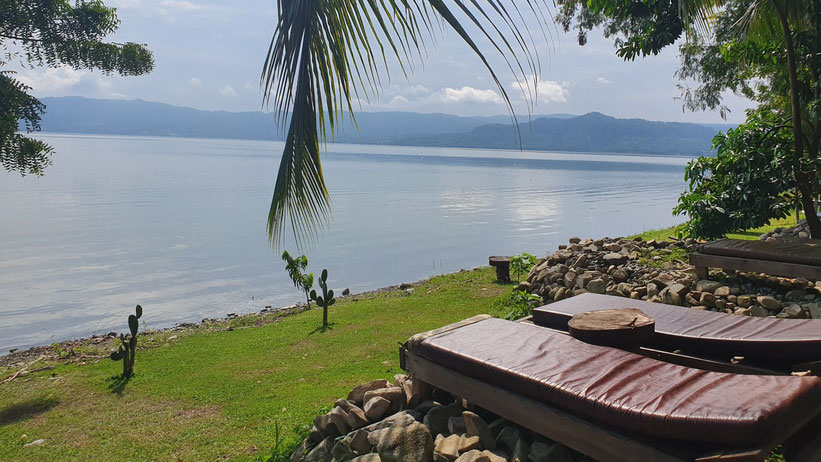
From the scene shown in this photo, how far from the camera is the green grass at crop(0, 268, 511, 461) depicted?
4.64 meters

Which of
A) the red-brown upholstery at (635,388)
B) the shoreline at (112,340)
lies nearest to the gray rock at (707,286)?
the red-brown upholstery at (635,388)

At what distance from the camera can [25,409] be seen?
6098mm

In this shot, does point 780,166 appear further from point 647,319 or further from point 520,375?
point 520,375

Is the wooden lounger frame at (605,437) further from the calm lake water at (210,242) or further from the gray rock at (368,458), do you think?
the calm lake water at (210,242)

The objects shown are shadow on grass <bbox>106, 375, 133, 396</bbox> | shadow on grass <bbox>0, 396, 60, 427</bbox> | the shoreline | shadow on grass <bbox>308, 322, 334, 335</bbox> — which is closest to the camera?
shadow on grass <bbox>0, 396, 60, 427</bbox>

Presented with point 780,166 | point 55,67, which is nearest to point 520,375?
point 780,166

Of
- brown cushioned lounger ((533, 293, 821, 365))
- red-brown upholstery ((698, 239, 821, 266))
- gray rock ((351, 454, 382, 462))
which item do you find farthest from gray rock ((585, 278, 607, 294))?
gray rock ((351, 454, 382, 462))

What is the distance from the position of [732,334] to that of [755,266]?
3058 mm

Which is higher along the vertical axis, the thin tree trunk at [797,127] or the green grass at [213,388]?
the thin tree trunk at [797,127]

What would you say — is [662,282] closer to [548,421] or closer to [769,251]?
[769,251]

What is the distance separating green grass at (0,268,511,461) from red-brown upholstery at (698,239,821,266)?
349 centimetres

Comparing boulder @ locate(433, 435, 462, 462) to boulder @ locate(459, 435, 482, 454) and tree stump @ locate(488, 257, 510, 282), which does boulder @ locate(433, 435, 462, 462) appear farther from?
tree stump @ locate(488, 257, 510, 282)

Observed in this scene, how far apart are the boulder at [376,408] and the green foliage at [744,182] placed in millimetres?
6061

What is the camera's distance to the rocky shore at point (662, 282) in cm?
567
